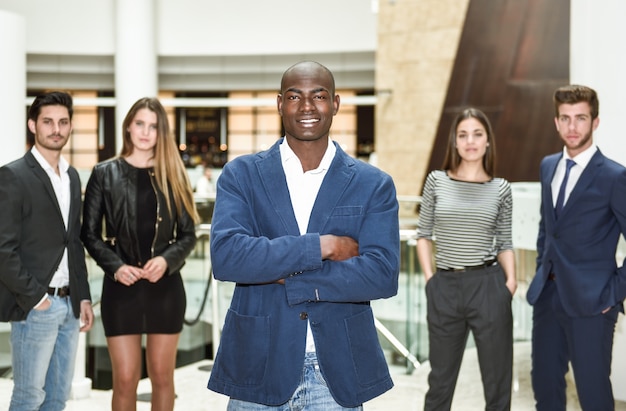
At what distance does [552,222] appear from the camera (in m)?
3.66

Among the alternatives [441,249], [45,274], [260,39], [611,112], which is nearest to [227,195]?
[45,274]

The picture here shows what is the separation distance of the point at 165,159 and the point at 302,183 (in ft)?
4.94

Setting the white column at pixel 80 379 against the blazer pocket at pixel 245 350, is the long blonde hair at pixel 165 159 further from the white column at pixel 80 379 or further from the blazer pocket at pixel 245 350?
the white column at pixel 80 379

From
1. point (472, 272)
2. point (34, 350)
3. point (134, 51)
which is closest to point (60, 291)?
point (34, 350)

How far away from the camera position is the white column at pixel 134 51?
17156 millimetres

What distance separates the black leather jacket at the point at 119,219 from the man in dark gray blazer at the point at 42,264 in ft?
0.26

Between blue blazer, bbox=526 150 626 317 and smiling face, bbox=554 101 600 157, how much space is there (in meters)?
0.10

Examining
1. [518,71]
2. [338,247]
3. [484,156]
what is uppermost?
[518,71]

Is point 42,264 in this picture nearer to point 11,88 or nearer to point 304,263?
point 304,263

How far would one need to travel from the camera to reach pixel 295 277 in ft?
6.52

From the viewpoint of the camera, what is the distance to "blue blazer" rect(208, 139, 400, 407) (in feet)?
6.42

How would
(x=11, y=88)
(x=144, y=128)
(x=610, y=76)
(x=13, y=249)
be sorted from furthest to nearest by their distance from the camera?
1. (x=11, y=88)
2. (x=610, y=76)
3. (x=144, y=128)
4. (x=13, y=249)

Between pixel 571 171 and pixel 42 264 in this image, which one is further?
pixel 571 171

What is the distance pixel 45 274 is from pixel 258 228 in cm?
141
